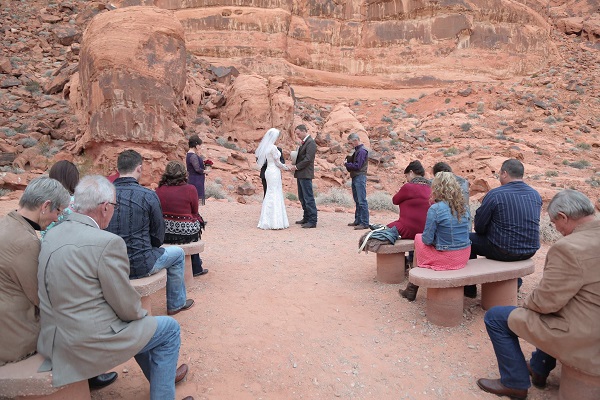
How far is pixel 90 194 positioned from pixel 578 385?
11.2 feet

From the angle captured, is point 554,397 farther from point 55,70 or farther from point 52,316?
point 55,70

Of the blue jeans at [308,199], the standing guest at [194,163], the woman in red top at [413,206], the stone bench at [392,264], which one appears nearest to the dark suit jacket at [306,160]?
the blue jeans at [308,199]

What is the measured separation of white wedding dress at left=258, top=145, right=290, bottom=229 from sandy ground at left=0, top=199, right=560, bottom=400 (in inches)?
91.3

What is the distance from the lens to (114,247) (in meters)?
2.53

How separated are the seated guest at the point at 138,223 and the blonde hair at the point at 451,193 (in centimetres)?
276

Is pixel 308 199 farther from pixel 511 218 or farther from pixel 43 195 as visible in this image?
pixel 43 195

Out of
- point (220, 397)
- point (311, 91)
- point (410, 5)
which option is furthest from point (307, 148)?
point (410, 5)

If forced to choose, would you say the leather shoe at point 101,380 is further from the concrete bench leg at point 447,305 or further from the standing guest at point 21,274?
the concrete bench leg at point 447,305

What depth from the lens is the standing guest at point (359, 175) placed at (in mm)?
8727

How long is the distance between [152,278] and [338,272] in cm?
292

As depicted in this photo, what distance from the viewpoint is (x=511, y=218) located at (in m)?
4.34

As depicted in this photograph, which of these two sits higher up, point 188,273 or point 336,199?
point 188,273

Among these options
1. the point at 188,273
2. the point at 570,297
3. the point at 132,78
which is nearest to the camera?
the point at 570,297

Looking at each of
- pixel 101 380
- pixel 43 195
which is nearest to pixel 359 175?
pixel 101 380
